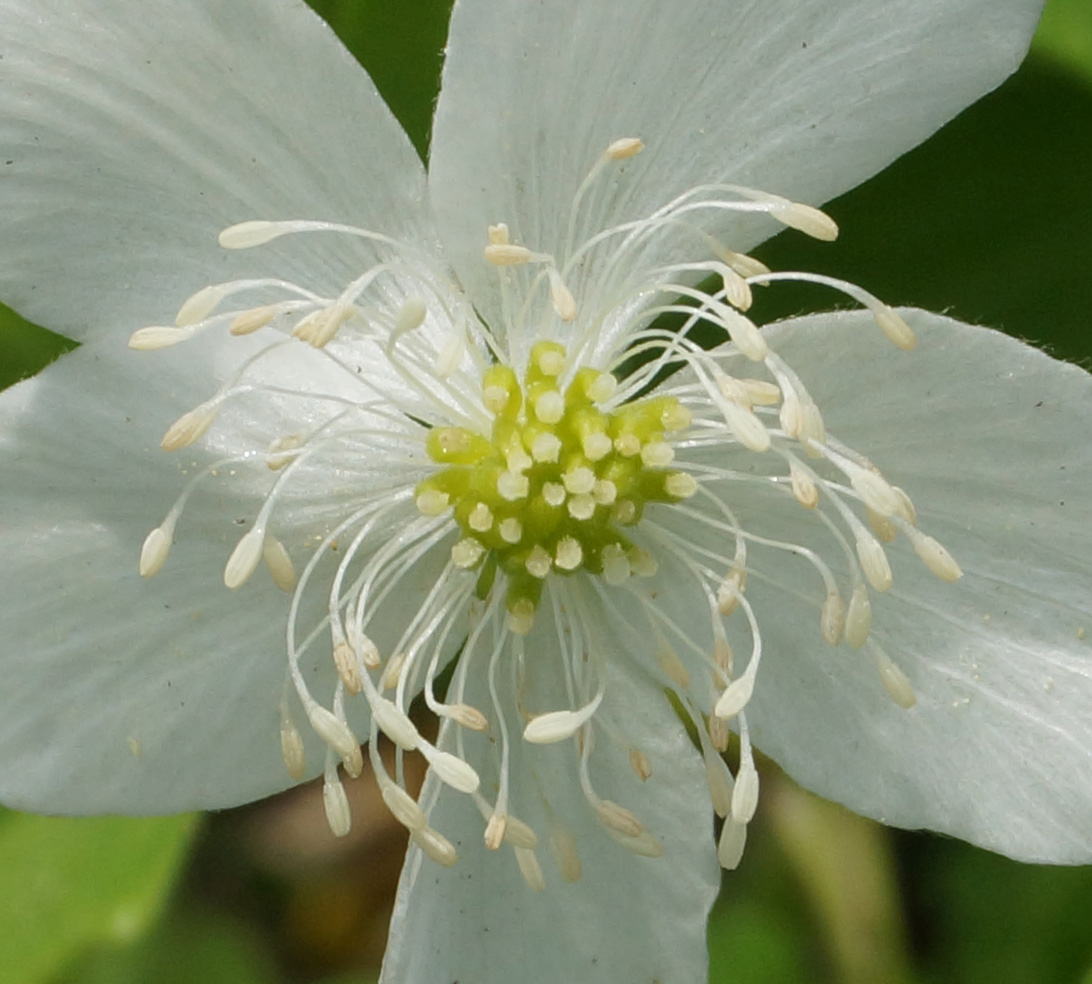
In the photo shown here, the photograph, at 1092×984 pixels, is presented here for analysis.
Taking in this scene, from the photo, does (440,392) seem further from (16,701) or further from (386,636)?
(16,701)

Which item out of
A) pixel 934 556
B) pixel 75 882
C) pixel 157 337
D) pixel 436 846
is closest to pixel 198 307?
pixel 157 337

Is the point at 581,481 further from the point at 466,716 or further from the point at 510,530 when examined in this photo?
the point at 466,716

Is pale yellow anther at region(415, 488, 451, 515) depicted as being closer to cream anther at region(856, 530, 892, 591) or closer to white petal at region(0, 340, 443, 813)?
white petal at region(0, 340, 443, 813)

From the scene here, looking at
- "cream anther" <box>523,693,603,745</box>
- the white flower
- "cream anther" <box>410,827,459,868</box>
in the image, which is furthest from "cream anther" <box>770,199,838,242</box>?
"cream anther" <box>410,827,459,868</box>

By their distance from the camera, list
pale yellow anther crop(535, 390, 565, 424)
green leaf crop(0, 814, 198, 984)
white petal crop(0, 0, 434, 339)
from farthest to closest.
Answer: green leaf crop(0, 814, 198, 984) → pale yellow anther crop(535, 390, 565, 424) → white petal crop(0, 0, 434, 339)

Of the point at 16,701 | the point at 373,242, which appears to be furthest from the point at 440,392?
the point at 16,701
